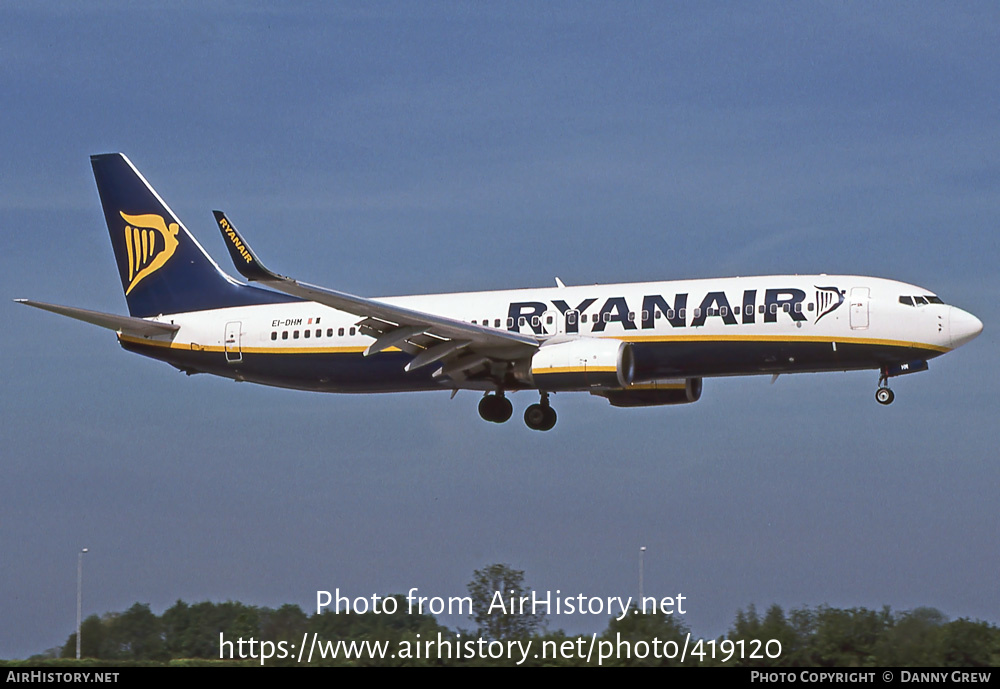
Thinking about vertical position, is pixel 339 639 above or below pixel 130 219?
below

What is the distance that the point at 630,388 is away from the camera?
51.6 meters

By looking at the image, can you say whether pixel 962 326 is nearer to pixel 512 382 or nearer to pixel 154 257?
pixel 512 382

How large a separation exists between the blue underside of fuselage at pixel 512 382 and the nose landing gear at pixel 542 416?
2475 mm

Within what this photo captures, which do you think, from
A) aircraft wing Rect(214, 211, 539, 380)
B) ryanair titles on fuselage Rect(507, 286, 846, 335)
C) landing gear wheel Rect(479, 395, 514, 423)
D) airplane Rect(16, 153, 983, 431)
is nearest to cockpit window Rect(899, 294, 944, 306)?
airplane Rect(16, 153, 983, 431)

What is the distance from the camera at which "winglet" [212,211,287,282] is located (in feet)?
135

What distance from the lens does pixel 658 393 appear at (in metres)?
51.6

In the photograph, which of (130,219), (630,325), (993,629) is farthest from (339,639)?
(130,219)

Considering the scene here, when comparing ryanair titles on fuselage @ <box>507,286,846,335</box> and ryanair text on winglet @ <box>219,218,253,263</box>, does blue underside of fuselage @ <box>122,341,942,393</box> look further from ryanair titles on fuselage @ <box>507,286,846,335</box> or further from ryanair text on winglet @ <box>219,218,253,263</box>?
ryanair text on winglet @ <box>219,218,253,263</box>

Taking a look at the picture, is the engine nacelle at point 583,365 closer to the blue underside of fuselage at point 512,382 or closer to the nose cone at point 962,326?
the blue underside of fuselage at point 512,382

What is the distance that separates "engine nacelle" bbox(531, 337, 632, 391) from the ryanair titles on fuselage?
0.90 m

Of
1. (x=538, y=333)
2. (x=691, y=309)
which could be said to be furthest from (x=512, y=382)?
(x=691, y=309)

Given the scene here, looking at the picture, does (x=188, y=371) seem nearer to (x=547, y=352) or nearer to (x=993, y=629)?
(x=547, y=352)

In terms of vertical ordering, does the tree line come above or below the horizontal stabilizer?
below
